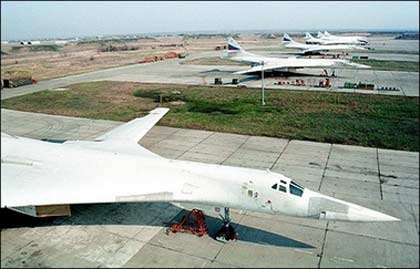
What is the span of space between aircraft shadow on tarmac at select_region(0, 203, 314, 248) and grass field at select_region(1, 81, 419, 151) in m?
9.31

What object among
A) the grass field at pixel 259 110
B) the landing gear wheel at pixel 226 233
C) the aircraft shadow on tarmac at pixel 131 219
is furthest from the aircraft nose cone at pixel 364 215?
the grass field at pixel 259 110

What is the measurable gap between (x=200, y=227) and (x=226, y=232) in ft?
3.46

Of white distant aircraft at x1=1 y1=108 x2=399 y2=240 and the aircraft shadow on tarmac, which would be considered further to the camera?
the aircraft shadow on tarmac

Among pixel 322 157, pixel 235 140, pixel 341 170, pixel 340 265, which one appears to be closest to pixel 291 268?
pixel 340 265

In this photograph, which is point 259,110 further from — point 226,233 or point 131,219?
point 226,233

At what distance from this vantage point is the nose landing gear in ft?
43.2

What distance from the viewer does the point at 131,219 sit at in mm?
14680

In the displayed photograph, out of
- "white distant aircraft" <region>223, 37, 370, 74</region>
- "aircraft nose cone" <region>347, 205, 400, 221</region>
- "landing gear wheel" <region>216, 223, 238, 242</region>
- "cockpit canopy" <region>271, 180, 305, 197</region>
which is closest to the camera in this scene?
"aircraft nose cone" <region>347, 205, 400, 221</region>

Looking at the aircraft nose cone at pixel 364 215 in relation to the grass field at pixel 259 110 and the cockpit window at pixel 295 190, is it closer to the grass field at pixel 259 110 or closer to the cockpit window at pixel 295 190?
the cockpit window at pixel 295 190

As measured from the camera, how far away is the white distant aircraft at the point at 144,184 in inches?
488

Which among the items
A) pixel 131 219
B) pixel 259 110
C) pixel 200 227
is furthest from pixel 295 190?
pixel 259 110

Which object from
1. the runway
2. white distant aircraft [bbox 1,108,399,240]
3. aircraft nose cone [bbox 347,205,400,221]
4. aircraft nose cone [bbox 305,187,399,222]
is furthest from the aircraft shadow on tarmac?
aircraft nose cone [bbox 347,205,400,221]

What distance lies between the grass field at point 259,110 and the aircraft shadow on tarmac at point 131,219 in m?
9.31

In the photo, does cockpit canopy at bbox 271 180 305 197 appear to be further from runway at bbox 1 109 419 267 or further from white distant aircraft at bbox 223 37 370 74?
white distant aircraft at bbox 223 37 370 74
